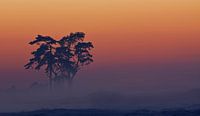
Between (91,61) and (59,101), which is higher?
(91,61)

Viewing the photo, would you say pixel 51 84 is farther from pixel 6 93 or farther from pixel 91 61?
pixel 6 93

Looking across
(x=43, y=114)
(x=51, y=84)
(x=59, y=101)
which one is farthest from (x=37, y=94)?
(x=43, y=114)

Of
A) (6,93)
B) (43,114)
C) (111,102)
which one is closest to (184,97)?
(111,102)

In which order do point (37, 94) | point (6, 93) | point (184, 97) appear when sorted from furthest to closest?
point (6, 93)
point (37, 94)
point (184, 97)

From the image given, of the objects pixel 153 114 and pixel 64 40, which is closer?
pixel 153 114

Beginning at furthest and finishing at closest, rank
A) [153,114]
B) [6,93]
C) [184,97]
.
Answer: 1. [6,93]
2. [184,97]
3. [153,114]

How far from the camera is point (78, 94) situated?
81.9 m

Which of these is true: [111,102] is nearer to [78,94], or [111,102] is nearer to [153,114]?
[78,94]

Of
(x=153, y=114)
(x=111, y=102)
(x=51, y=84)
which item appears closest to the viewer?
(x=153, y=114)

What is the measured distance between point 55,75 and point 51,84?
1867 mm

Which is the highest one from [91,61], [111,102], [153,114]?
[91,61]

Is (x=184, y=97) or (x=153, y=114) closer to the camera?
(x=153, y=114)

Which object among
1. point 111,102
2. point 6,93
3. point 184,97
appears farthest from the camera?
point 6,93

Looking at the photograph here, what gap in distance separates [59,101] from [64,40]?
1100 centimetres
